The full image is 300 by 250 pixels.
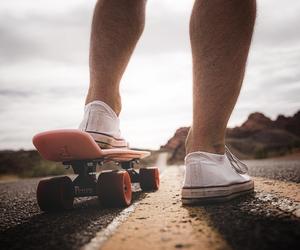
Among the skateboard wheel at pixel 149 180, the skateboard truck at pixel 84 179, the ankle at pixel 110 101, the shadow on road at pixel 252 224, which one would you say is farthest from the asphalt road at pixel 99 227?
the skateboard wheel at pixel 149 180

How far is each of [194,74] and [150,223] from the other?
89 cm

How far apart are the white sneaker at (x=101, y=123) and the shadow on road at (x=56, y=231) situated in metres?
0.49

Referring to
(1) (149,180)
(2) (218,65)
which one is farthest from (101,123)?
(1) (149,180)

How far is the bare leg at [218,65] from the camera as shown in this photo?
174 centimetres

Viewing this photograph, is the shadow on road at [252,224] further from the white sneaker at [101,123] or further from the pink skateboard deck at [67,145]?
the white sneaker at [101,123]

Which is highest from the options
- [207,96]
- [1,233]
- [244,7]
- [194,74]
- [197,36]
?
[244,7]

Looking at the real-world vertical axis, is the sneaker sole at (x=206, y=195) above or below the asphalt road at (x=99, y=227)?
above

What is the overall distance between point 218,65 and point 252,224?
91 centimetres

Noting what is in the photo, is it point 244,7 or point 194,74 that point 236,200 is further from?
point 244,7

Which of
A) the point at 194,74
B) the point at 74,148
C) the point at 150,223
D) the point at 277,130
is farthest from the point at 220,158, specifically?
the point at 277,130

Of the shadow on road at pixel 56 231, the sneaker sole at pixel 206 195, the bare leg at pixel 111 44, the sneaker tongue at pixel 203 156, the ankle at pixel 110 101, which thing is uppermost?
the bare leg at pixel 111 44

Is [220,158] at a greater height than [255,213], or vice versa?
[220,158]

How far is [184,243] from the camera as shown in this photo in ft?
3.15

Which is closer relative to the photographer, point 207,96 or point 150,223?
point 150,223
